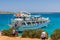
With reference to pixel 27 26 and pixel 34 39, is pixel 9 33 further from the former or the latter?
pixel 27 26

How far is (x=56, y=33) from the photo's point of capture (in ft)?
68.0

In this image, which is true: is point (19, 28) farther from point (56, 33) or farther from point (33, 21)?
point (56, 33)

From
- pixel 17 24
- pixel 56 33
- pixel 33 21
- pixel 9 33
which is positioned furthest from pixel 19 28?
pixel 56 33

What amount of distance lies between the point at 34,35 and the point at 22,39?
148 centimetres

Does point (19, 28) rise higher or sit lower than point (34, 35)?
lower

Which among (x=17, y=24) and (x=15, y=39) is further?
(x=17, y=24)

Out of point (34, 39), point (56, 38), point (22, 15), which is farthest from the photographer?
point (22, 15)

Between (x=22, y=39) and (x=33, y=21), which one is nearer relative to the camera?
(x=22, y=39)

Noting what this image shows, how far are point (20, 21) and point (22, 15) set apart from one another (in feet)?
9.18

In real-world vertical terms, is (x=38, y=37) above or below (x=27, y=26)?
above

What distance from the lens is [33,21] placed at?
52406 millimetres

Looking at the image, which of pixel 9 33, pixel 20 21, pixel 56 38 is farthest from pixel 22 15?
pixel 56 38

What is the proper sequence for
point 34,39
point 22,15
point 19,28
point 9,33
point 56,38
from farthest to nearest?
point 22,15, point 19,28, point 9,33, point 34,39, point 56,38

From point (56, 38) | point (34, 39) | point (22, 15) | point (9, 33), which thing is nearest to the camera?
point (56, 38)
